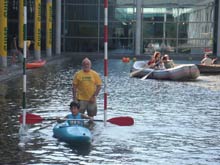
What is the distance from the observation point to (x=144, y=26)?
45.7 metres

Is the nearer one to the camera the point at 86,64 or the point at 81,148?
the point at 81,148

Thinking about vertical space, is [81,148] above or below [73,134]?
below

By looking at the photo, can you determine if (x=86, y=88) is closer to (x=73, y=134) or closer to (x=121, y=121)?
(x=121, y=121)

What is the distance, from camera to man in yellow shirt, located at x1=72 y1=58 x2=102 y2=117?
11031mm

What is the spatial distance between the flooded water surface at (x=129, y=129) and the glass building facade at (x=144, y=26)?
26.4 meters

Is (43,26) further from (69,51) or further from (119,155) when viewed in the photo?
(119,155)

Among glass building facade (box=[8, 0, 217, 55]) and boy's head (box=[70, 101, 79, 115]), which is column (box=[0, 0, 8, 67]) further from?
glass building facade (box=[8, 0, 217, 55])

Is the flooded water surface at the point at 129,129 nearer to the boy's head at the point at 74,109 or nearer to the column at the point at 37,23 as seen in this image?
the boy's head at the point at 74,109

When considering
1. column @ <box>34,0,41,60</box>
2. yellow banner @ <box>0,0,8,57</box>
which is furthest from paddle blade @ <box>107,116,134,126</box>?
column @ <box>34,0,41,60</box>

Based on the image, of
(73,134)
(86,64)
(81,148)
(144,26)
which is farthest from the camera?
(144,26)

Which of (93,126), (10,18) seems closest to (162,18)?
(10,18)

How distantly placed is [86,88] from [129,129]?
1.20 meters

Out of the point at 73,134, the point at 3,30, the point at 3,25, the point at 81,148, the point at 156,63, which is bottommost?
the point at 81,148

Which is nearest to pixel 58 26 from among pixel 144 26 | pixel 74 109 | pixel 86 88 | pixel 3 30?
pixel 144 26
